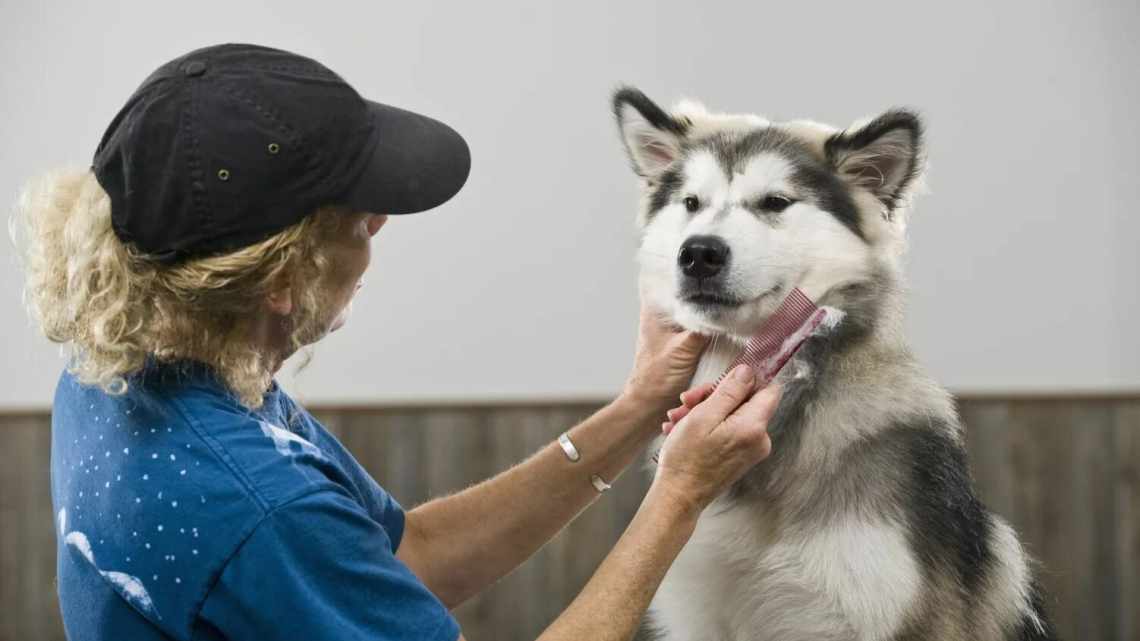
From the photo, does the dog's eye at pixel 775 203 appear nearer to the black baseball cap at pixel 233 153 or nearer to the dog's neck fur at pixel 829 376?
the dog's neck fur at pixel 829 376

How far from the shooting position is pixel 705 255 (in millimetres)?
1710

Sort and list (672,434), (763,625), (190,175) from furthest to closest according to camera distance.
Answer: (763,625)
(672,434)
(190,175)

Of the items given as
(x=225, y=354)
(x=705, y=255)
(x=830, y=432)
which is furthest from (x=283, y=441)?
(x=830, y=432)

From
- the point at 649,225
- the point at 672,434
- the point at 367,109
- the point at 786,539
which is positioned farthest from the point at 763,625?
the point at 367,109

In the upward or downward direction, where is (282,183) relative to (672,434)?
upward

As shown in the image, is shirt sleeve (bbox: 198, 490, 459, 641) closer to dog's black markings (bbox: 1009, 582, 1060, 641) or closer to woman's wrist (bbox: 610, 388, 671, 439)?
woman's wrist (bbox: 610, 388, 671, 439)

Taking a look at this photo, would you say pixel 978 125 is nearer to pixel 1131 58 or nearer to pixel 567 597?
pixel 1131 58

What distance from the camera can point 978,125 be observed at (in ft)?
12.5

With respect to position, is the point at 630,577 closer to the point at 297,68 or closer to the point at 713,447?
the point at 713,447

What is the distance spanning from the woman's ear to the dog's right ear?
0.71 m

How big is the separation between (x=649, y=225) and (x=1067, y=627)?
2.99 m

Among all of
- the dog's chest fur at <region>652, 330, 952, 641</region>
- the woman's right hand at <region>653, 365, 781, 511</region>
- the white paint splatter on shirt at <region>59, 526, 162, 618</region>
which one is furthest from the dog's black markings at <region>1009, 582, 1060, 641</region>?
the white paint splatter on shirt at <region>59, 526, 162, 618</region>

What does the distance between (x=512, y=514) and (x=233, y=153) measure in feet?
2.84

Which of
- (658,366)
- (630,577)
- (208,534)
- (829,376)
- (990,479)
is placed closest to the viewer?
(208,534)
